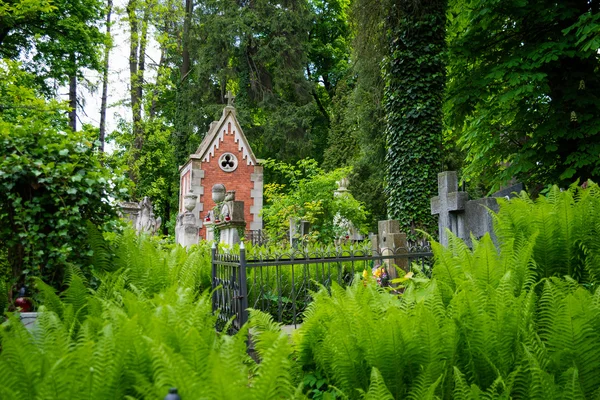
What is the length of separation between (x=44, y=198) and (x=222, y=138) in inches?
796

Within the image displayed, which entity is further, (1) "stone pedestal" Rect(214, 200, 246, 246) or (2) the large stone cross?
(1) "stone pedestal" Rect(214, 200, 246, 246)

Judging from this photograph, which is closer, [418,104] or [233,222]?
[418,104]

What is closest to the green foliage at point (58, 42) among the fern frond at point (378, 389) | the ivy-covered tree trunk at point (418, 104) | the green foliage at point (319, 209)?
the green foliage at point (319, 209)

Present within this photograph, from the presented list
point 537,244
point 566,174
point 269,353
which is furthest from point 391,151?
point 269,353

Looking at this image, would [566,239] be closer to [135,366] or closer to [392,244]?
[135,366]

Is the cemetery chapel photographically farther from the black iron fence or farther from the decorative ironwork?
the black iron fence

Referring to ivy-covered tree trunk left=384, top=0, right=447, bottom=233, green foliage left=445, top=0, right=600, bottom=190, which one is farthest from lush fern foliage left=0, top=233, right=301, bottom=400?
ivy-covered tree trunk left=384, top=0, right=447, bottom=233

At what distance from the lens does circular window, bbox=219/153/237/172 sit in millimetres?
23562

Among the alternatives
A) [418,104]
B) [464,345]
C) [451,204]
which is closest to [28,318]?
[464,345]

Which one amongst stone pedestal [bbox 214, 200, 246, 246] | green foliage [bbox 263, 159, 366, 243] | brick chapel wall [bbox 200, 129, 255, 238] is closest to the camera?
stone pedestal [bbox 214, 200, 246, 246]

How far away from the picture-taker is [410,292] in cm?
295

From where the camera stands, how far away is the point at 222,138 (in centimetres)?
2367

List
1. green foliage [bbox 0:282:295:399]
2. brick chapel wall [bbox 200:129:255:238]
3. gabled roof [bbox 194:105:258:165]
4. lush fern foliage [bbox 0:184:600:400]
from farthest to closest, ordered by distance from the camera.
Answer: gabled roof [bbox 194:105:258:165] < brick chapel wall [bbox 200:129:255:238] < lush fern foliage [bbox 0:184:600:400] < green foliage [bbox 0:282:295:399]

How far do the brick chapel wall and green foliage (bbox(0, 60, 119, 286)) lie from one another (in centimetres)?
1904
